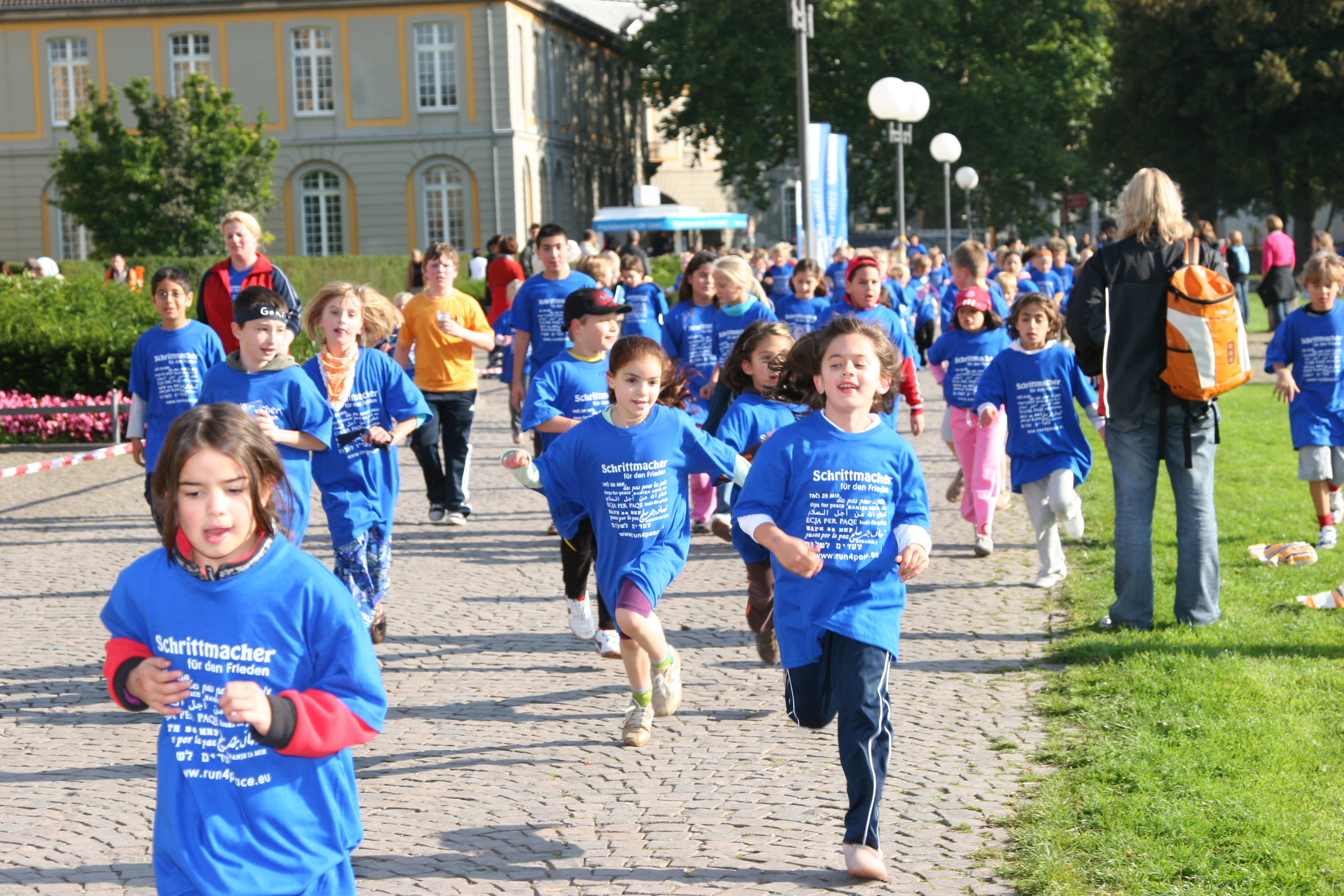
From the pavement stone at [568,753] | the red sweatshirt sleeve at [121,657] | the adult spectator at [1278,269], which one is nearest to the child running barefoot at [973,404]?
the pavement stone at [568,753]

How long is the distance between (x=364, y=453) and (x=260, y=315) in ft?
3.02

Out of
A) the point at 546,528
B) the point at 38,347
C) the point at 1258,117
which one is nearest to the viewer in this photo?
the point at 546,528

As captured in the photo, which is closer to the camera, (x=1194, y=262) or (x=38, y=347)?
(x=1194, y=262)

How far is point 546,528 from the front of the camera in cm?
1093

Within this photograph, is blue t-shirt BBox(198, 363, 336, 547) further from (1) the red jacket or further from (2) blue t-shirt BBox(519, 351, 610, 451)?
(1) the red jacket

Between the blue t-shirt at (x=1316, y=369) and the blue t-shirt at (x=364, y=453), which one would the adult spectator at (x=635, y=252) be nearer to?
the blue t-shirt at (x=1316, y=369)

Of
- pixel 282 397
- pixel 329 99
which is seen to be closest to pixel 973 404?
pixel 282 397

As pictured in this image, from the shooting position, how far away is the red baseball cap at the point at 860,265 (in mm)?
9328

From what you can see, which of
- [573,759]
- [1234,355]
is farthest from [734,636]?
[1234,355]

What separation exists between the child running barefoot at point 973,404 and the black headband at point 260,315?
438 centimetres

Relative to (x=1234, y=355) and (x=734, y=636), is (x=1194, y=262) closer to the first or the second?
(x=1234, y=355)

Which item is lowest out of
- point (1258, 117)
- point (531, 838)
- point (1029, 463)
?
point (531, 838)

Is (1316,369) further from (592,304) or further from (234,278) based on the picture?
(234,278)

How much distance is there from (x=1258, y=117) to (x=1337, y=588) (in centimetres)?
4279
